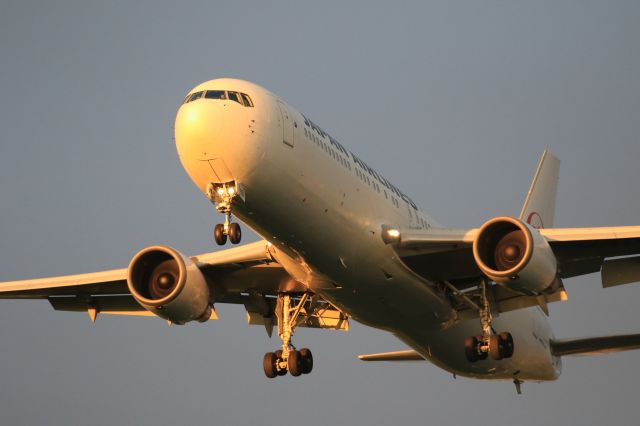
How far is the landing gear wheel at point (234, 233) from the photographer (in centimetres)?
2651

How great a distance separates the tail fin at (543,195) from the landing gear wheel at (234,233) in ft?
53.2

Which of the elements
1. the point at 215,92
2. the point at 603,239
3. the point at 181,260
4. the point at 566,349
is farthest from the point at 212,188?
the point at 566,349

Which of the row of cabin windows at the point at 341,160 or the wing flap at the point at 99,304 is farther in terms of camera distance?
the wing flap at the point at 99,304

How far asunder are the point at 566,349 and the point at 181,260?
568 inches

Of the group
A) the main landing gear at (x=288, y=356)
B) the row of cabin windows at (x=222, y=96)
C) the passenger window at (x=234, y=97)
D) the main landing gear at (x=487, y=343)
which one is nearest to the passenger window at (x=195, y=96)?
the row of cabin windows at (x=222, y=96)

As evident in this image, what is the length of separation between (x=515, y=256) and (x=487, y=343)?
3.87 metres

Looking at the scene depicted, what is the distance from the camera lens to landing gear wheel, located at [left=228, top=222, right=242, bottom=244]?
26511mm

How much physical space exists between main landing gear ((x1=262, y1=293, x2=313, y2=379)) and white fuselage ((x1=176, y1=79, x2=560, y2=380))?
1.76 m

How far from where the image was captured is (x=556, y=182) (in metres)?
44.2

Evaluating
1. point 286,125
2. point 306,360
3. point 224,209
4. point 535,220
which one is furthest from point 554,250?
point 535,220

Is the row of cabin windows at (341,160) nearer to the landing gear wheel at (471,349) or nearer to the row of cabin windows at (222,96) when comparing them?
the row of cabin windows at (222,96)

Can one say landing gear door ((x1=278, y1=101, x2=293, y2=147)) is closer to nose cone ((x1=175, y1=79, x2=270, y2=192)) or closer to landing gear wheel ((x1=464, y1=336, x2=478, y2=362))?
nose cone ((x1=175, y1=79, x2=270, y2=192))

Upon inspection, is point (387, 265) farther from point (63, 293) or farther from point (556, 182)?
point (556, 182)

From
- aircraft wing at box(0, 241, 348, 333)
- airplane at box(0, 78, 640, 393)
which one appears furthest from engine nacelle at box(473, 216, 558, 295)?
aircraft wing at box(0, 241, 348, 333)
